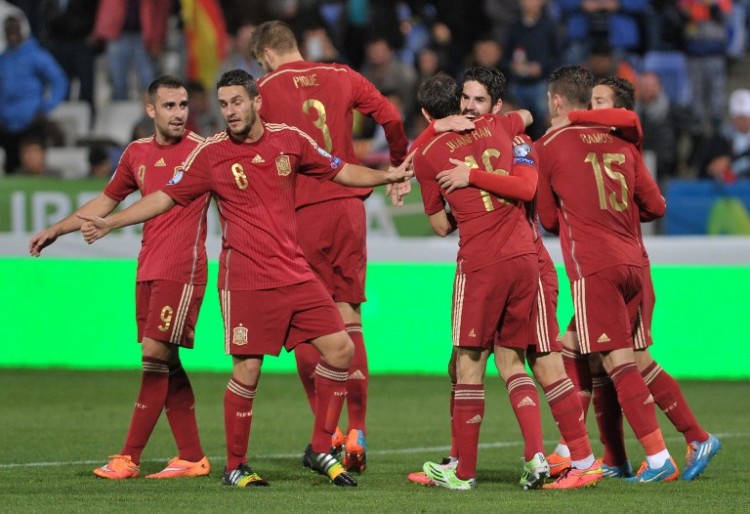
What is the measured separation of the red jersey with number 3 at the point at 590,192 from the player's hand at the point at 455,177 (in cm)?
74

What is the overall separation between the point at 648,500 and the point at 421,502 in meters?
1.10

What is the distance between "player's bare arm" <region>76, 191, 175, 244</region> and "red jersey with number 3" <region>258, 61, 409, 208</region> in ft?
4.73

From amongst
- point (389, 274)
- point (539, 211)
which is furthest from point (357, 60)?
point (539, 211)

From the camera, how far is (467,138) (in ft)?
25.6

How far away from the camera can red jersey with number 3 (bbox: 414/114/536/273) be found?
7727 millimetres

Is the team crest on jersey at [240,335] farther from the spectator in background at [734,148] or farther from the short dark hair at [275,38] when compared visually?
the spectator in background at [734,148]

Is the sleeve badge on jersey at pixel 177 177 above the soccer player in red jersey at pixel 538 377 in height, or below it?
above

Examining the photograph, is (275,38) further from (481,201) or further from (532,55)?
(532,55)

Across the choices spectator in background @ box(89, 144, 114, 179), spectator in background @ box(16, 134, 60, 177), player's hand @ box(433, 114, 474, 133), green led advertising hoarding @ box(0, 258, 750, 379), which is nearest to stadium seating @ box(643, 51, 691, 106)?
green led advertising hoarding @ box(0, 258, 750, 379)

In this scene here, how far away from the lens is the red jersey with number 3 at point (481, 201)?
7727mm

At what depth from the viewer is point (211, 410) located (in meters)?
11.8

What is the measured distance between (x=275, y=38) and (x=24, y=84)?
31.9ft

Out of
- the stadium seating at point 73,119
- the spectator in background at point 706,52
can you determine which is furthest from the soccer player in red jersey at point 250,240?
the spectator in background at point 706,52

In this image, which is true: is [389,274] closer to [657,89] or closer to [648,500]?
[657,89]
